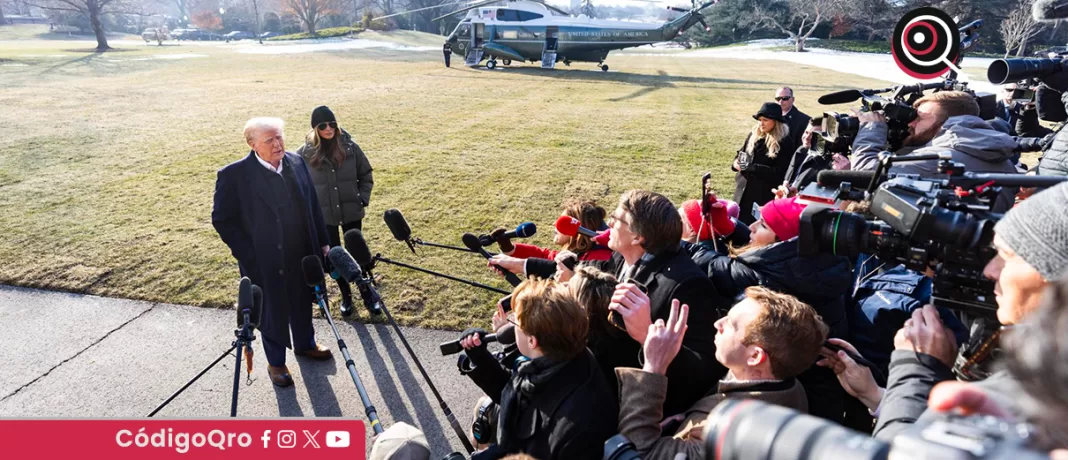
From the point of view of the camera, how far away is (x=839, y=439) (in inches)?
42.1

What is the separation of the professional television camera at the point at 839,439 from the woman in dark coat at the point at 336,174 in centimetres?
467

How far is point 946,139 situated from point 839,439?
11.2 feet

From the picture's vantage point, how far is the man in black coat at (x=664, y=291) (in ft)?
8.21

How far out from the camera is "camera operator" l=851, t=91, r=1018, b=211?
355 centimetres

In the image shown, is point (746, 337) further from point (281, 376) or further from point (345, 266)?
point (281, 376)

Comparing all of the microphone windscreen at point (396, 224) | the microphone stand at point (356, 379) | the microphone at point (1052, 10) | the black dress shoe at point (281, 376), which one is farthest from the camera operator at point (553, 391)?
the microphone at point (1052, 10)

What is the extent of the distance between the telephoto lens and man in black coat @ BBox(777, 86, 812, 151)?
586 cm

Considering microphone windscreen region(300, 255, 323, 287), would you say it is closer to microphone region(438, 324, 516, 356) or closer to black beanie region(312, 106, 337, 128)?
microphone region(438, 324, 516, 356)

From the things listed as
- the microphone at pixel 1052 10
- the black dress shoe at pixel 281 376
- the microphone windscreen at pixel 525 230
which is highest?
the microphone at pixel 1052 10

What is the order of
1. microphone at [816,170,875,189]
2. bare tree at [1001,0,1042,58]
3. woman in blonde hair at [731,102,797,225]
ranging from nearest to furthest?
microphone at [816,170,875,189] < woman in blonde hair at [731,102,797,225] < bare tree at [1001,0,1042,58]

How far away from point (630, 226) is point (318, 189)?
139 inches

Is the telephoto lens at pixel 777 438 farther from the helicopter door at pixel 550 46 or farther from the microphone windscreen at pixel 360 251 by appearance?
the helicopter door at pixel 550 46

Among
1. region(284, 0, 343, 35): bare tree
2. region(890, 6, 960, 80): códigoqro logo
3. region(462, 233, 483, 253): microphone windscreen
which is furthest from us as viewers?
region(284, 0, 343, 35): bare tree

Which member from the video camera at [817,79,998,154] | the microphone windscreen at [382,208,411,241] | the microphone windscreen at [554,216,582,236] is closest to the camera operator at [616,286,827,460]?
the microphone windscreen at [554,216,582,236]
